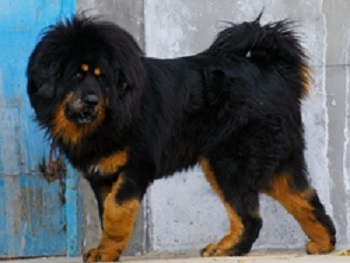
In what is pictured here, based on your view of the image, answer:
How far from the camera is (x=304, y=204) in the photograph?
23.5 feet

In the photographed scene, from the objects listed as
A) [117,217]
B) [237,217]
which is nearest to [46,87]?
[117,217]

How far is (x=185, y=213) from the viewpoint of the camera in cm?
803

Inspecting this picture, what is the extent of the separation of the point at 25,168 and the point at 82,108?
1832 mm

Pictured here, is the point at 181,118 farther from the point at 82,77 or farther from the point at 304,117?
the point at 304,117

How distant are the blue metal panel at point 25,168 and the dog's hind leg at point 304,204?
1665mm

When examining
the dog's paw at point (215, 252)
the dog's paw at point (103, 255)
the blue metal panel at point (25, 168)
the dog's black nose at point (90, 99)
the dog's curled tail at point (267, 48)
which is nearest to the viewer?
the dog's black nose at point (90, 99)

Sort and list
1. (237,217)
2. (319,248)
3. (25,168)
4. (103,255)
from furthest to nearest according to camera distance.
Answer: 1. (25,168)
2. (319,248)
3. (237,217)
4. (103,255)

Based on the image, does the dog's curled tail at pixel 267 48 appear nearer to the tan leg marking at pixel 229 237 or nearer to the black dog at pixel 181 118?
the black dog at pixel 181 118

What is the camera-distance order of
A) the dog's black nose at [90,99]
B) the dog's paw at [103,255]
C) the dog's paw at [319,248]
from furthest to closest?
the dog's paw at [319,248] < the dog's paw at [103,255] < the dog's black nose at [90,99]

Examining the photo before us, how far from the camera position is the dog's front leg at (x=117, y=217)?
253 inches

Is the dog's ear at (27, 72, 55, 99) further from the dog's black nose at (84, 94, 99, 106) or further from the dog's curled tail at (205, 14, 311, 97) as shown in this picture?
the dog's curled tail at (205, 14, 311, 97)

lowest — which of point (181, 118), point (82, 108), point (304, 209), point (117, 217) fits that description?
point (304, 209)

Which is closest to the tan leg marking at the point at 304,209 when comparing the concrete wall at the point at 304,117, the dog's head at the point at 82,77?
the concrete wall at the point at 304,117

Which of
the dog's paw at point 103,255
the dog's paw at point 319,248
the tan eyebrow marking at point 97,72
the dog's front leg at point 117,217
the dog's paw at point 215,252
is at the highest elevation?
the tan eyebrow marking at point 97,72
